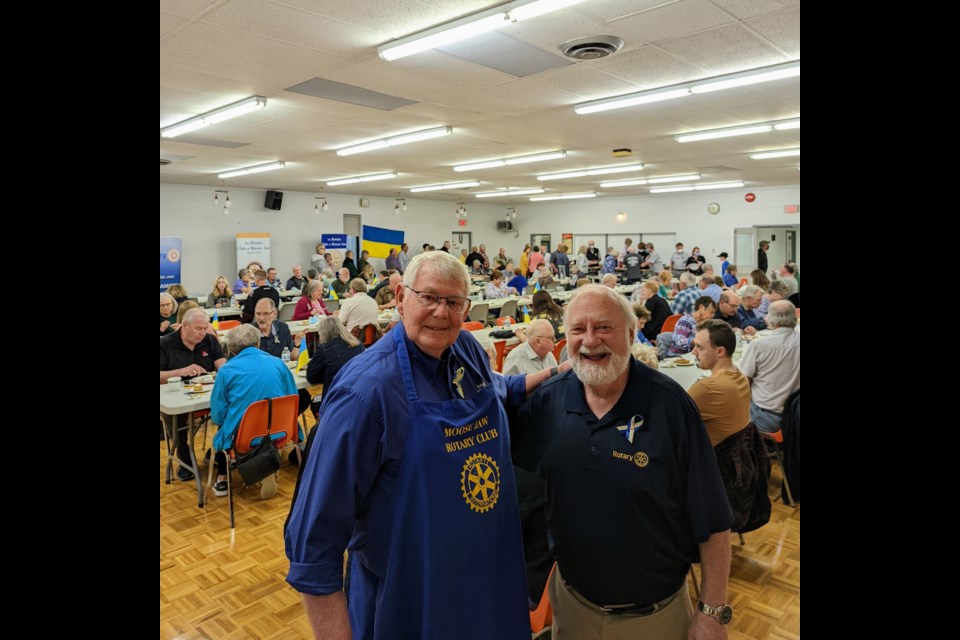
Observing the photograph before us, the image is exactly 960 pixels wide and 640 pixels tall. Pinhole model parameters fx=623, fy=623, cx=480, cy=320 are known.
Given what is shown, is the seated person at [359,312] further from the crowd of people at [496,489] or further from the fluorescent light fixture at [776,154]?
the fluorescent light fixture at [776,154]

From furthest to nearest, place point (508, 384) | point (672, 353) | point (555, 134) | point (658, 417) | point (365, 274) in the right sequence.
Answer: point (365, 274) → point (555, 134) → point (672, 353) → point (508, 384) → point (658, 417)

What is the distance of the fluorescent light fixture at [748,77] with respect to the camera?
5.50 meters

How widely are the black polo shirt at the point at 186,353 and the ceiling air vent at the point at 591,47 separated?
3817 millimetres

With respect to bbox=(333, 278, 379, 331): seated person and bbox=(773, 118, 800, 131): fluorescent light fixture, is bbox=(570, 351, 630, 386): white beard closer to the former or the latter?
bbox=(333, 278, 379, 331): seated person

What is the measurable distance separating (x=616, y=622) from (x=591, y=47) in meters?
4.26

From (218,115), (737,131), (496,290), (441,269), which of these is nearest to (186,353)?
(218,115)

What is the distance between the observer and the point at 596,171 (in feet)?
44.6

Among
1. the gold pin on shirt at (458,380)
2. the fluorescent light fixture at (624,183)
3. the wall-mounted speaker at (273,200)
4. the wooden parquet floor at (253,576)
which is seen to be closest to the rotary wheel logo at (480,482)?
the gold pin on shirt at (458,380)

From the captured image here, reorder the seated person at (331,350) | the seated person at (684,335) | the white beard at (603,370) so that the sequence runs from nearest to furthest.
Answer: the white beard at (603,370)
the seated person at (331,350)
the seated person at (684,335)

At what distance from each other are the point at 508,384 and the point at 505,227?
22.3 metres

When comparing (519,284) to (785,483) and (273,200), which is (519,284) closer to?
(273,200)
